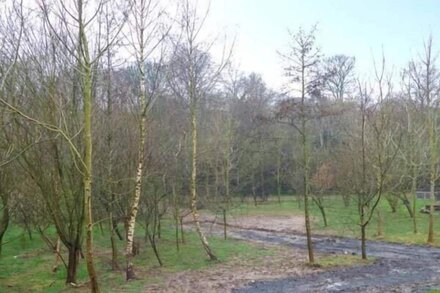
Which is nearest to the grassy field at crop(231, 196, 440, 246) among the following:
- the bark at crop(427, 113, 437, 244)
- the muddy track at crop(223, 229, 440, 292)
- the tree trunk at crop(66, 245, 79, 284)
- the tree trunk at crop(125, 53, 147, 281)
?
the bark at crop(427, 113, 437, 244)

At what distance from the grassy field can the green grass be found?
7.64 meters

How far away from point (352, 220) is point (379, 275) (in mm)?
14372

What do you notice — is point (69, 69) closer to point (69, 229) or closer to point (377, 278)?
point (69, 229)

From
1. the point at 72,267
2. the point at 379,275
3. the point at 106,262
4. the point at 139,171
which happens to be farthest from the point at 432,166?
the point at 72,267

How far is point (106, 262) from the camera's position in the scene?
20562mm

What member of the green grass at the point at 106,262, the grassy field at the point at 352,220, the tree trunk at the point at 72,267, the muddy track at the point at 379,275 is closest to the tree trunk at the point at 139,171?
the green grass at the point at 106,262

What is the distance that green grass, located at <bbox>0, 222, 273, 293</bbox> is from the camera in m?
16.1

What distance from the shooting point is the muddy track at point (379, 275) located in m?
14.4

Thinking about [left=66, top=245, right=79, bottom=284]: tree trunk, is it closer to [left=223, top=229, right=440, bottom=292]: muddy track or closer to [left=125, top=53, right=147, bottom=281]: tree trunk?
[left=125, top=53, right=147, bottom=281]: tree trunk

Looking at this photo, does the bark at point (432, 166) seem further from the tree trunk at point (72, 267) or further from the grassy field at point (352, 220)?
the tree trunk at point (72, 267)

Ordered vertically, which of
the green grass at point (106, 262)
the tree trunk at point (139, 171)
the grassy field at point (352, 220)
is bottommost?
the green grass at point (106, 262)

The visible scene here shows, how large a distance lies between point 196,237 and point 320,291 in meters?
15.5

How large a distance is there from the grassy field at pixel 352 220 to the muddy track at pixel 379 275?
6.77 feet

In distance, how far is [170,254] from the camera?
2227cm
